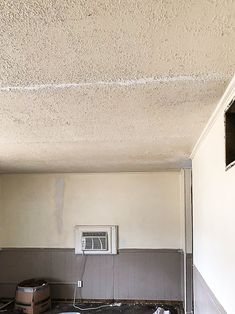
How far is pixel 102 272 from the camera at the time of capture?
632 cm

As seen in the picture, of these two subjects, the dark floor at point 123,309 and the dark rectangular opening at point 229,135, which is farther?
the dark floor at point 123,309

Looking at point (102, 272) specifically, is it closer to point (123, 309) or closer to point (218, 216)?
point (123, 309)

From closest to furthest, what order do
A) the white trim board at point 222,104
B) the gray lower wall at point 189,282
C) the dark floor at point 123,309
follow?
the white trim board at point 222,104 → the gray lower wall at point 189,282 → the dark floor at point 123,309

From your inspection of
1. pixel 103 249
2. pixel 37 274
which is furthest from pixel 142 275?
pixel 37 274

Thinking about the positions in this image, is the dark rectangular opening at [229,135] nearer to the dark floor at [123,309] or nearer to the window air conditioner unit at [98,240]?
the dark floor at [123,309]

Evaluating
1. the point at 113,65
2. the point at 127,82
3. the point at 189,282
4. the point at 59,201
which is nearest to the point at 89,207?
the point at 59,201

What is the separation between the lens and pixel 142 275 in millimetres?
6238

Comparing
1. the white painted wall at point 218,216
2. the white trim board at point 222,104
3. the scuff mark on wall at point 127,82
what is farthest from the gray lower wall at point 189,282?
the scuff mark on wall at point 127,82

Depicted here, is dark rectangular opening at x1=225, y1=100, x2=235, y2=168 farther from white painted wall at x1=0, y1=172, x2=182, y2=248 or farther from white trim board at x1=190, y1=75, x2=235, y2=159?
white painted wall at x1=0, y1=172, x2=182, y2=248

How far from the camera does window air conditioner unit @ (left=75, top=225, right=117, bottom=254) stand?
629 centimetres

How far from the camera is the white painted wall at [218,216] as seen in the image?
1.97 m

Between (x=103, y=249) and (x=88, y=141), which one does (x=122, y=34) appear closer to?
(x=88, y=141)

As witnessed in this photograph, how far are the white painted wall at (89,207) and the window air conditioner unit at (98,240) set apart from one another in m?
0.13

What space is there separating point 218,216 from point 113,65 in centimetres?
133
